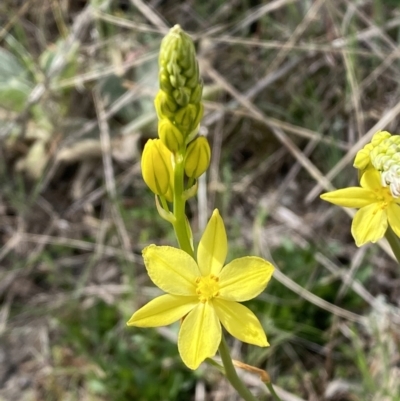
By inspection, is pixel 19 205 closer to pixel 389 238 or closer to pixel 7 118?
pixel 7 118

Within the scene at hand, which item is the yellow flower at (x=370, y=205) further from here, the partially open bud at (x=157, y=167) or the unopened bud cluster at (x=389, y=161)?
the partially open bud at (x=157, y=167)

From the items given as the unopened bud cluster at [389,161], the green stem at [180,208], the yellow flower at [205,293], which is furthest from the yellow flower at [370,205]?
the green stem at [180,208]

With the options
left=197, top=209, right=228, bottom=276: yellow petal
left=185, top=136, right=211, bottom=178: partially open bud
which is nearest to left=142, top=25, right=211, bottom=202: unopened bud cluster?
left=185, top=136, right=211, bottom=178: partially open bud

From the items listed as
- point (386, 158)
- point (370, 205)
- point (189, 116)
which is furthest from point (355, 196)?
point (189, 116)

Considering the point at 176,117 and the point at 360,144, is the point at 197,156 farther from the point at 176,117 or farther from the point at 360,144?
the point at 360,144

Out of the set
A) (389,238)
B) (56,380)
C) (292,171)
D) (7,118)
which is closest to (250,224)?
(292,171)

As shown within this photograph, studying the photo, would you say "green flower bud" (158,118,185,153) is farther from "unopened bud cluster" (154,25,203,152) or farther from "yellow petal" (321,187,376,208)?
"yellow petal" (321,187,376,208)
